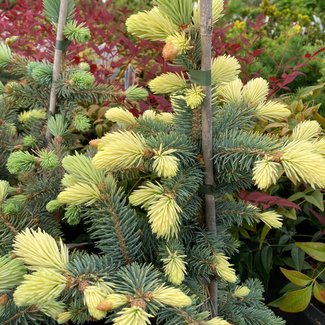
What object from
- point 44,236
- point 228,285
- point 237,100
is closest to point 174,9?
point 237,100

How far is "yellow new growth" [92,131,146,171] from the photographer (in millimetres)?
726

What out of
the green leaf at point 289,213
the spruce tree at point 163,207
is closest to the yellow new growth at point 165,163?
the spruce tree at point 163,207

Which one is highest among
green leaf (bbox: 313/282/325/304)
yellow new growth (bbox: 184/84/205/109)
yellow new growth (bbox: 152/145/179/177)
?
yellow new growth (bbox: 184/84/205/109)

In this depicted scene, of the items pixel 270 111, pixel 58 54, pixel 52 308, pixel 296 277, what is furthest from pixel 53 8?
pixel 296 277

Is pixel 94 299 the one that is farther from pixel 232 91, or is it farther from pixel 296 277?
pixel 296 277

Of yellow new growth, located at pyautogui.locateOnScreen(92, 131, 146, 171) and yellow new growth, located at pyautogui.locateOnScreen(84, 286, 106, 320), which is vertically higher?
yellow new growth, located at pyautogui.locateOnScreen(92, 131, 146, 171)

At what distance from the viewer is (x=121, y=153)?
73 centimetres

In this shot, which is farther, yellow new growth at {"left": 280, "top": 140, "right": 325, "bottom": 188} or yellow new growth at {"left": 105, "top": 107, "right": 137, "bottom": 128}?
yellow new growth at {"left": 105, "top": 107, "right": 137, "bottom": 128}

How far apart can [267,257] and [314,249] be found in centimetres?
17

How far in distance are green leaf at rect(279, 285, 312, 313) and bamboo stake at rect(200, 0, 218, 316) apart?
45 centimetres

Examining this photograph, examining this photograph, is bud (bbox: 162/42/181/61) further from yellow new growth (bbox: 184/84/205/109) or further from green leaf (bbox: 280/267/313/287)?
green leaf (bbox: 280/267/313/287)

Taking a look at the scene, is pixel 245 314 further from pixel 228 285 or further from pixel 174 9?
pixel 174 9

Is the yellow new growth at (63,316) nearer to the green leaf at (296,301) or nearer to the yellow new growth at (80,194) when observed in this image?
the yellow new growth at (80,194)

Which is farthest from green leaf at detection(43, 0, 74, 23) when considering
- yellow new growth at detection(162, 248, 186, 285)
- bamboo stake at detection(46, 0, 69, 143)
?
yellow new growth at detection(162, 248, 186, 285)
